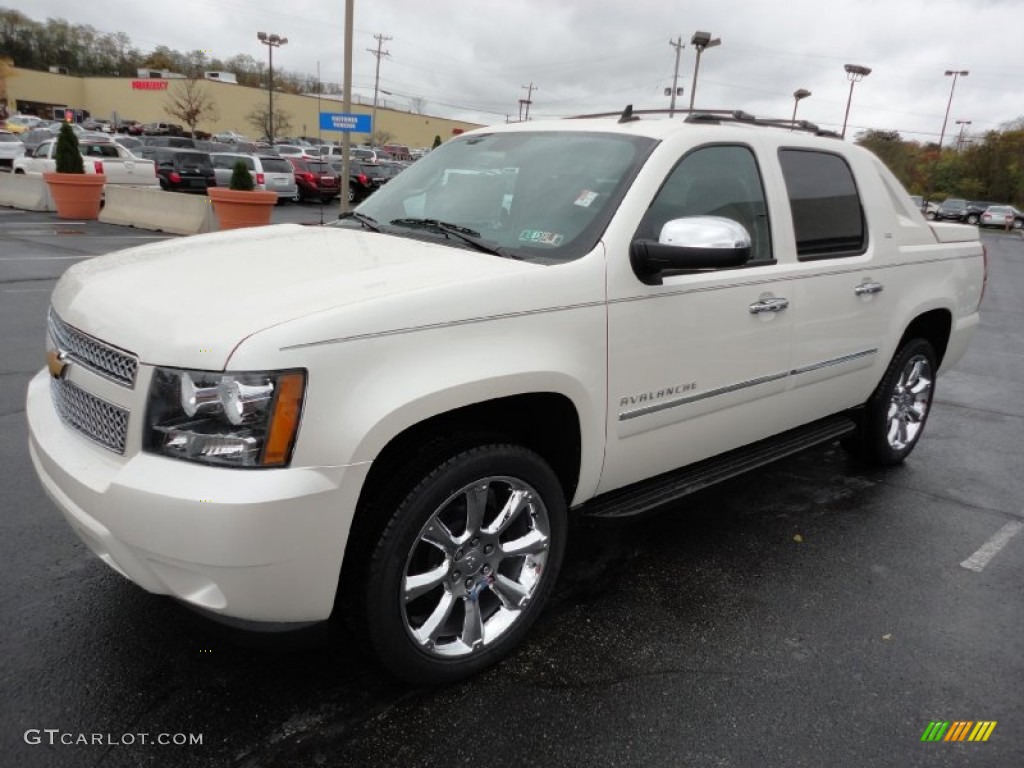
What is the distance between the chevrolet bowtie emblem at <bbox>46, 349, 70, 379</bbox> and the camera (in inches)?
96.1

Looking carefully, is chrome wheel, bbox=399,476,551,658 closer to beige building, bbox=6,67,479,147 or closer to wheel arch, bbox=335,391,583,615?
wheel arch, bbox=335,391,583,615

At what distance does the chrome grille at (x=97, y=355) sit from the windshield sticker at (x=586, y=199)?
1658 millimetres

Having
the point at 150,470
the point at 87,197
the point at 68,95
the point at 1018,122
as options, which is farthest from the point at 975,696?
the point at 68,95

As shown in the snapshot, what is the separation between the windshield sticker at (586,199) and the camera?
2.92 metres

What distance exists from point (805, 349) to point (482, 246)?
68.1 inches

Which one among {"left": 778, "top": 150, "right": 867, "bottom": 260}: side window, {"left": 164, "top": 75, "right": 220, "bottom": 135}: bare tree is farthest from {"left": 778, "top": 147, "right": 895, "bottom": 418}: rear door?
{"left": 164, "top": 75, "right": 220, "bottom": 135}: bare tree

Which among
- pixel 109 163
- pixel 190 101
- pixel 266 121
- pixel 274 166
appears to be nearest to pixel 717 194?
pixel 109 163

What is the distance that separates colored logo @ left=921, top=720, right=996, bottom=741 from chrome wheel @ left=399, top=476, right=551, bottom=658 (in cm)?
137

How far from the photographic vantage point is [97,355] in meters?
2.29

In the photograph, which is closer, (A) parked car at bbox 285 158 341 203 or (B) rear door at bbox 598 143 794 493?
(B) rear door at bbox 598 143 794 493

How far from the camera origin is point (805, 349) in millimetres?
3627

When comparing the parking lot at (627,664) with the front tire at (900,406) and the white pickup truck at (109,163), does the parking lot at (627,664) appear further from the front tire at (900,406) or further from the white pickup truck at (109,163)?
the white pickup truck at (109,163)

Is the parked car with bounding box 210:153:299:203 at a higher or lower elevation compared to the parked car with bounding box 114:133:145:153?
Answer: lower

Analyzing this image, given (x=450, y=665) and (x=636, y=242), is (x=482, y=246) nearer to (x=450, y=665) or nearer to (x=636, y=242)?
(x=636, y=242)
